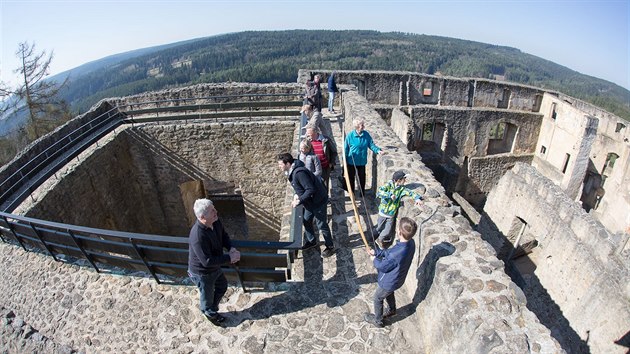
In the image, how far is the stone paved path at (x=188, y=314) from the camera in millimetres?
4246

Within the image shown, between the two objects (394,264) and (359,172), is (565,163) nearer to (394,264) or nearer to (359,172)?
(359,172)

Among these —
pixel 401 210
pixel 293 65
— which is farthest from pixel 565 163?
pixel 293 65

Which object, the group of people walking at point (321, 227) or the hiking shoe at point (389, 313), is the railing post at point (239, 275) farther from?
the hiking shoe at point (389, 313)

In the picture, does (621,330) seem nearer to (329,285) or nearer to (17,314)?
(329,285)

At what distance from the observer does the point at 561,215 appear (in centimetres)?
1005

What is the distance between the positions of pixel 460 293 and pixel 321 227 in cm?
236

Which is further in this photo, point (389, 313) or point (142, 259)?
point (142, 259)

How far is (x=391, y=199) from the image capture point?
5164 mm

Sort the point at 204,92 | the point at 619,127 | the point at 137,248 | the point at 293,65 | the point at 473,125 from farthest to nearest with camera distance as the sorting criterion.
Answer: the point at 293,65 → the point at 473,125 → the point at 619,127 → the point at 204,92 → the point at 137,248

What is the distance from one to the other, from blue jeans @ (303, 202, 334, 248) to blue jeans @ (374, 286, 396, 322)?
4.54 feet

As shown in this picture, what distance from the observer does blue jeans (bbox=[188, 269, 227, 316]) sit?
410 centimetres

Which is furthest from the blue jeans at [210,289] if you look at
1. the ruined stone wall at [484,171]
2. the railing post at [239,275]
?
the ruined stone wall at [484,171]

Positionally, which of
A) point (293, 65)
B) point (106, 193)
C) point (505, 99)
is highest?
point (505, 99)

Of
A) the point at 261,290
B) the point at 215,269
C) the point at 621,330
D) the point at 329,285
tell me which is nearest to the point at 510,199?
the point at 621,330
